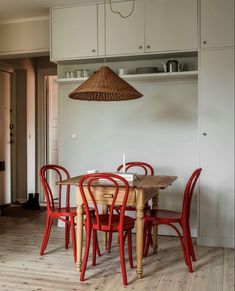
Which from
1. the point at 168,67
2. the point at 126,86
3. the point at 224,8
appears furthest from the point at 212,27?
the point at 126,86

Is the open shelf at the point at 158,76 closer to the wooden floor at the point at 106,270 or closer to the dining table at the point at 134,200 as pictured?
the dining table at the point at 134,200

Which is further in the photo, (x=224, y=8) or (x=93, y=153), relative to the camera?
(x=93, y=153)

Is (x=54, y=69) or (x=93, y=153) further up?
(x=54, y=69)

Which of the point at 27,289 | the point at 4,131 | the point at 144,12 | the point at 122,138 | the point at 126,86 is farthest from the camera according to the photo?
the point at 4,131

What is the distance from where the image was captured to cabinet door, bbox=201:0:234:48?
136 inches

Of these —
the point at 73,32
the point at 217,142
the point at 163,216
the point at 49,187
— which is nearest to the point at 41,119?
the point at 73,32

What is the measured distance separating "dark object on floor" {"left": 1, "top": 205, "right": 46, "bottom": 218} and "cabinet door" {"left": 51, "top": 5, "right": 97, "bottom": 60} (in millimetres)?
2245

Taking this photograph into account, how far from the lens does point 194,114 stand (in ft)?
12.7

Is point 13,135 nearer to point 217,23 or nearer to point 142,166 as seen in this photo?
point 142,166

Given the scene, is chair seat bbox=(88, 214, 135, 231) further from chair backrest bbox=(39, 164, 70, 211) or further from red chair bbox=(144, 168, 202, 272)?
chair backrest bbox=(39, 164, 70, 211)

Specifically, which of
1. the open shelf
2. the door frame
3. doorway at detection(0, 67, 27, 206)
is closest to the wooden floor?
the open shelf

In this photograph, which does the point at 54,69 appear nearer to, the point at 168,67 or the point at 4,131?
the point at 4,131

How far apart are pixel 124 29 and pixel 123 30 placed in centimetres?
2

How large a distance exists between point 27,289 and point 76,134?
2.08m
